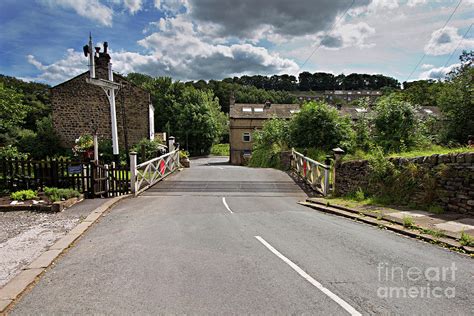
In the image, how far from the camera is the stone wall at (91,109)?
27.8 m

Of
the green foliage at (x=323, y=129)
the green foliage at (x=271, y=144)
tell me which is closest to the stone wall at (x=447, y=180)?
the green foliage at (x=323, y=129)

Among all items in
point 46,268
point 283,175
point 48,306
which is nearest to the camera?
point 48,306

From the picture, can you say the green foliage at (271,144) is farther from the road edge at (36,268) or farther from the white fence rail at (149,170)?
the road edge at (36,268)

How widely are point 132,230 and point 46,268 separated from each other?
2.18 meters

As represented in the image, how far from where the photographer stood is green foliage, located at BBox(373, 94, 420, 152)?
17438 millimetres

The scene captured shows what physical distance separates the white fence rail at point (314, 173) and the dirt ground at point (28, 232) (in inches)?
332

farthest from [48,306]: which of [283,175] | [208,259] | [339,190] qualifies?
[283,175]

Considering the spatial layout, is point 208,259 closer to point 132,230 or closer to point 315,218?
point 132,230

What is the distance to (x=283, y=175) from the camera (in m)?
17.7

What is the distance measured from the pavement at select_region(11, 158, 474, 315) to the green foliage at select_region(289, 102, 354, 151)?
529 inches

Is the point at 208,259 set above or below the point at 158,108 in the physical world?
below

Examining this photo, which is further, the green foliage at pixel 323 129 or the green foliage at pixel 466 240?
the green foliage at pixel 323 129

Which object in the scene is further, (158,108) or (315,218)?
(158,108)

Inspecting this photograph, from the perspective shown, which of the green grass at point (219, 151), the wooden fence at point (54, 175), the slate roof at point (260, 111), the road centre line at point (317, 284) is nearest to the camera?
the road centre line at point (317, 284)
